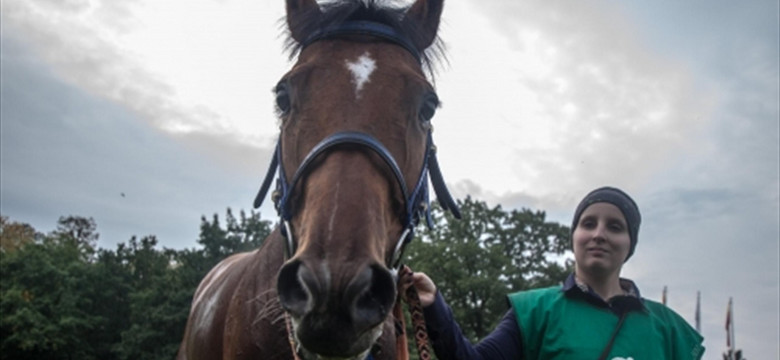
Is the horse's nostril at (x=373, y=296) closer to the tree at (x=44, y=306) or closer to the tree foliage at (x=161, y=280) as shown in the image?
the tree foliage at (x=161, y=280)

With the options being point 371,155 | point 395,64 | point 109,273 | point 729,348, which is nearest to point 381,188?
point 371,155

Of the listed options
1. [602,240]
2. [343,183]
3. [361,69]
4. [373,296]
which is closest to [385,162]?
[343,183]

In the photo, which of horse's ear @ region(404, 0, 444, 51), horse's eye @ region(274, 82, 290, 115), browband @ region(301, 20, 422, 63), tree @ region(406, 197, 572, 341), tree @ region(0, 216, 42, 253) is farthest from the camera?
tree @ region(0, 216, 42, 253)

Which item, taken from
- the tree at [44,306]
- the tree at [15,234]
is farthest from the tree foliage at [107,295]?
the tree at [15,234]

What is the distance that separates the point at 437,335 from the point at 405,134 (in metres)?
1.19

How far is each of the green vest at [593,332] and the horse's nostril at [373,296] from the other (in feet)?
5.42

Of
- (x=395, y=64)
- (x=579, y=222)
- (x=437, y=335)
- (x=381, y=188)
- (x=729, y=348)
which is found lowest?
(x=437, y=335)

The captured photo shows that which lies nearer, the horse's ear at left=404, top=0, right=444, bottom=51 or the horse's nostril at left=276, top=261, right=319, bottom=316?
the horse's nostril at left=276, top=261, right=319, bottom=316

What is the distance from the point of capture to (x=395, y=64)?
3.15 metres

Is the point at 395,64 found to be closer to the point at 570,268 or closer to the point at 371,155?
the point at 371,155

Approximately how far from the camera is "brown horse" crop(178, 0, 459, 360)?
223cm

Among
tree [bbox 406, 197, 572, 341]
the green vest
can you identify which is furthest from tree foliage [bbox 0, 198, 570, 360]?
the green vest

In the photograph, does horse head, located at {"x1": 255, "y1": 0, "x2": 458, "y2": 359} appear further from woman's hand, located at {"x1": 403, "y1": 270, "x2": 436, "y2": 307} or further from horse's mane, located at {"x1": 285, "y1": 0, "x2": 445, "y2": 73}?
woman's hand, located at {"x1": 403, "y1": 270, "x2": 436, "y2": 307}

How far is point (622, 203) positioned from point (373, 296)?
1.98m
